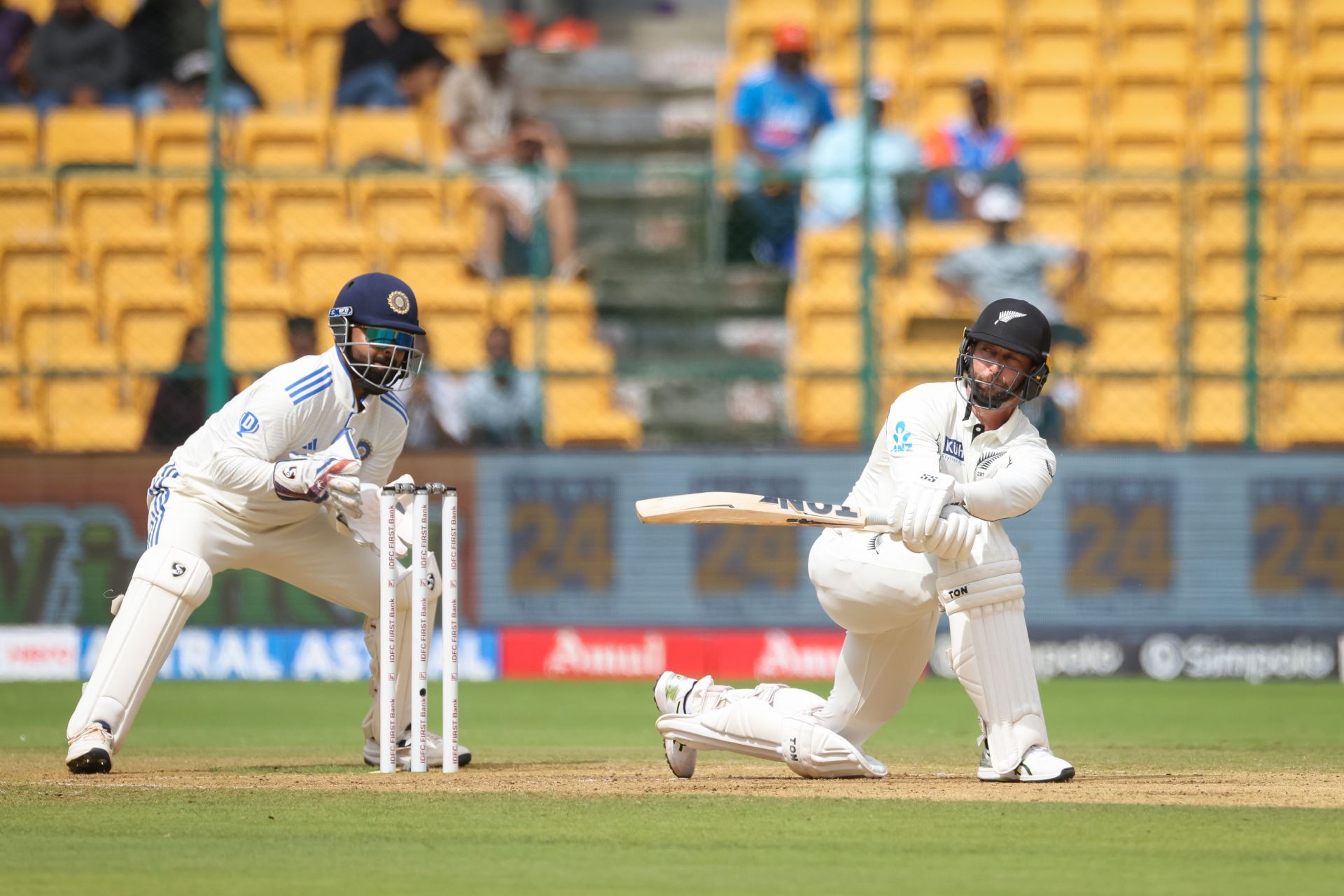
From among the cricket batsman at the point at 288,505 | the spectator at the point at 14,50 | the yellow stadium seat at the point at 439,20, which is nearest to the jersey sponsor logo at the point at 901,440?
the cricket batsman at the point at 288,505

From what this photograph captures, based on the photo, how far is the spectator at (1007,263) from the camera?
1159 centimetres

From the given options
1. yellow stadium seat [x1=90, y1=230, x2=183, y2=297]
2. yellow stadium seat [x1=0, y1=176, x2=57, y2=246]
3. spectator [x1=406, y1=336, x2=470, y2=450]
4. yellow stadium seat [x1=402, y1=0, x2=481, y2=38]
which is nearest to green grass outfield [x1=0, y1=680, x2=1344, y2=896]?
spectator [x1=406, y1=336, x2=470, y2=450]

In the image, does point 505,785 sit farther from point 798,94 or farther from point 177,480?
point 798,94

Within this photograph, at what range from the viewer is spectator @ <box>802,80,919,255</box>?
38.6 ft

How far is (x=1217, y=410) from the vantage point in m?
11.8

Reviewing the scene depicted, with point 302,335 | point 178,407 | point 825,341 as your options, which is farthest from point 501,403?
point 825,341

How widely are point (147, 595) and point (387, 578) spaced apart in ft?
3.00

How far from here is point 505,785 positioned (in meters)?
6.13

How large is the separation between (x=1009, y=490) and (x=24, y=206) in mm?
8353

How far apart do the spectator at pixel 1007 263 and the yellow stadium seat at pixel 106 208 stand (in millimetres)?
5183

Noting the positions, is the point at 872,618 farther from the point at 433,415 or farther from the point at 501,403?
the point at 433,415

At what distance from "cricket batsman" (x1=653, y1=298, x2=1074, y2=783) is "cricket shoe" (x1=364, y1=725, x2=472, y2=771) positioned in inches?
34.7

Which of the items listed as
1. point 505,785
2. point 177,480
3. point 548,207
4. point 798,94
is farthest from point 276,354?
point 505,785

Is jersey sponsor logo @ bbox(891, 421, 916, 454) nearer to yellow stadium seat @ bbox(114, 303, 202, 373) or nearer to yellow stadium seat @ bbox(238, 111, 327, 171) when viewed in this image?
yellow stadium seat @ bbox(114, 303, 202, 373)
